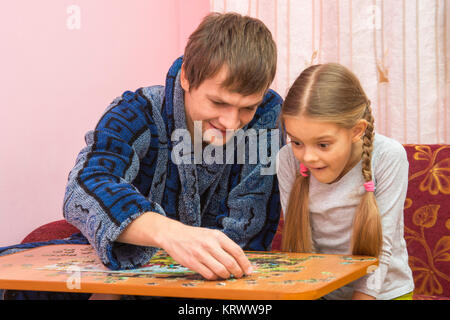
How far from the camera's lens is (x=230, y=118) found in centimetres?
114

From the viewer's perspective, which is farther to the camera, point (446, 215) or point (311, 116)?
point (446, 215)

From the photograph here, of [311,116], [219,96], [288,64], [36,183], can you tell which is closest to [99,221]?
[219,96]

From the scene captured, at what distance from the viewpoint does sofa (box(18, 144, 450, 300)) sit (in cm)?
157

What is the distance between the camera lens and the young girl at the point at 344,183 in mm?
1164

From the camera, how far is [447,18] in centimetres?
189

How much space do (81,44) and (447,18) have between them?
133cm

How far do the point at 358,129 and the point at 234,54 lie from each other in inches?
14.2

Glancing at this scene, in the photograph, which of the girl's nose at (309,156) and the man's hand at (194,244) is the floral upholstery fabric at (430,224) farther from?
the man's hand at (194,244)

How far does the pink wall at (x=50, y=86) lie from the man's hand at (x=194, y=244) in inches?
32.9

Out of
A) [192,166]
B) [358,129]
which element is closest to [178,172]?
[192,166]

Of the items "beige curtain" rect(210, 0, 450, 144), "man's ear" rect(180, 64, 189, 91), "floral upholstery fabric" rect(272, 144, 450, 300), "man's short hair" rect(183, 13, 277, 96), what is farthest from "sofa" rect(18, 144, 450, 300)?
"man's short hair" rect(183, 13, 277, 96)

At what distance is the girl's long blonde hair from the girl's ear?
0.4 inches

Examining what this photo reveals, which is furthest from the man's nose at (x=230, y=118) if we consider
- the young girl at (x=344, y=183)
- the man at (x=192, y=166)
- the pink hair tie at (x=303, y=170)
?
the pink hair tie at (x=303, y=170)
